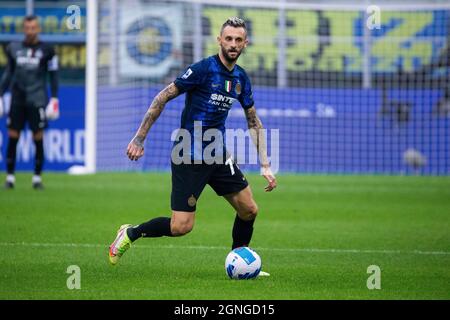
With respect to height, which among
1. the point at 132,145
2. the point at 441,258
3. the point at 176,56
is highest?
the point at 176,56

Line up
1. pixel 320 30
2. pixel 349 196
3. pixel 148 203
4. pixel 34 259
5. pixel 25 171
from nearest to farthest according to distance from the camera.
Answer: pixel 34 259 → pixel 148 203 → pixel 349 196 → pixel 25 171 → pixel 320 30

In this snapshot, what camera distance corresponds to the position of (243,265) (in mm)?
8820

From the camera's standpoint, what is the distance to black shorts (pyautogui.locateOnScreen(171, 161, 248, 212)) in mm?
9031

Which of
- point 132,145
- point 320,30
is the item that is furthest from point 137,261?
point 320,30

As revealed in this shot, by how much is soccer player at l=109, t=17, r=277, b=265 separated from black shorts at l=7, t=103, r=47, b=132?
8.93 meters

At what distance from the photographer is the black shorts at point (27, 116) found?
58.3ft

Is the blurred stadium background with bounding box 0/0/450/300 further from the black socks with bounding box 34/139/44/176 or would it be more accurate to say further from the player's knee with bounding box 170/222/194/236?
the player's knee with bounding box 170/222/194/236

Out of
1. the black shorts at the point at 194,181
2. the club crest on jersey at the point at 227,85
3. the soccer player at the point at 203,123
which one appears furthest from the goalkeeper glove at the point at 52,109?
the club crest on jersey at the point at 227,85

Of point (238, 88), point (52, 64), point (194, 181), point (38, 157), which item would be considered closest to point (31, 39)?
point (52, 64)

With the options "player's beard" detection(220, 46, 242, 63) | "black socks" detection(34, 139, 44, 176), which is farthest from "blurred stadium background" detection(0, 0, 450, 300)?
"player's beard" detection(220, 46, 242, 63)

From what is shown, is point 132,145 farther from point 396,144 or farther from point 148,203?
point 396,144

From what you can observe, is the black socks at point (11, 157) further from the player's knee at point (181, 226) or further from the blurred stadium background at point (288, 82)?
the player's knee at point (181, 226)

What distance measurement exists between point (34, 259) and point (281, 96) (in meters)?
14.7
